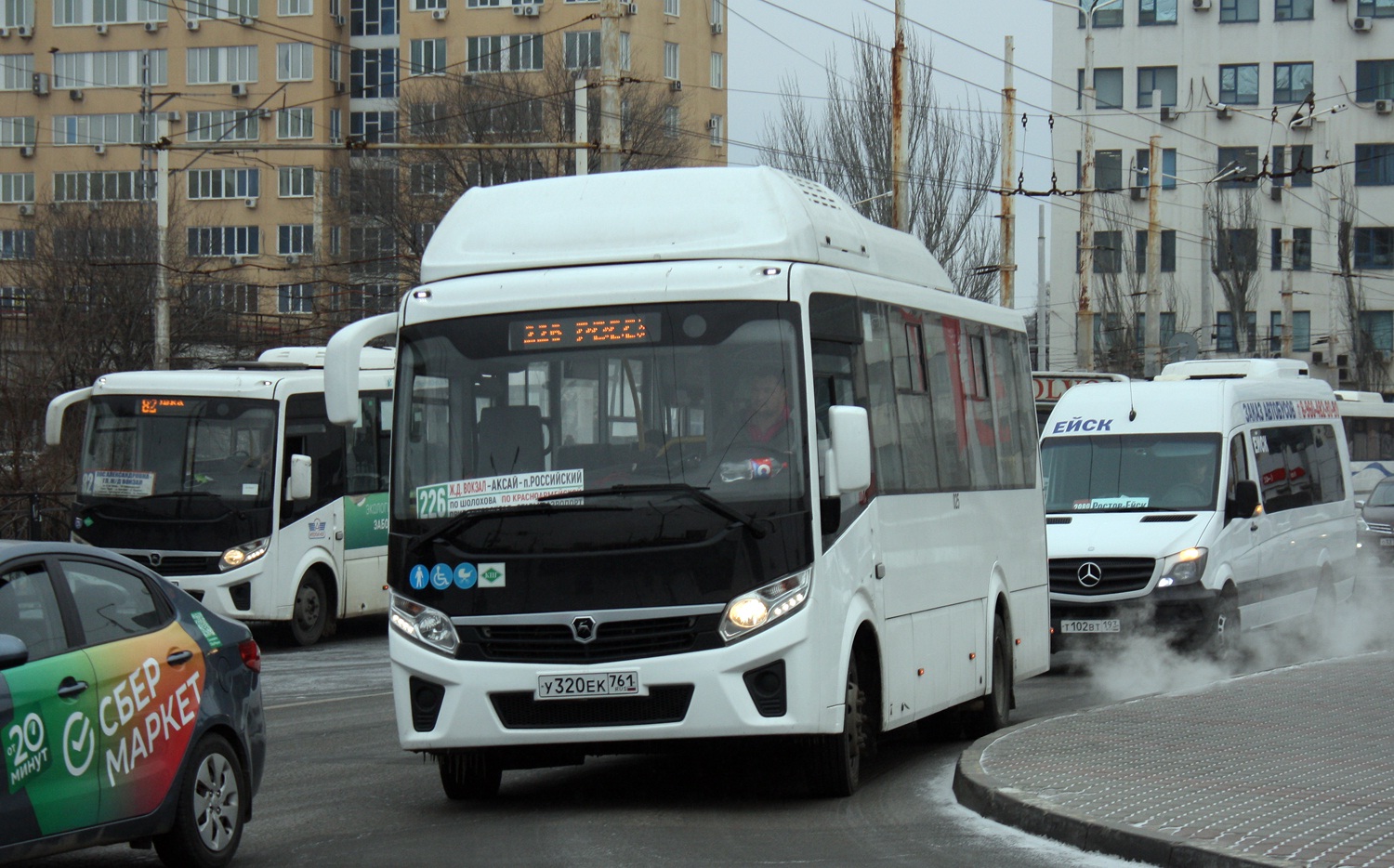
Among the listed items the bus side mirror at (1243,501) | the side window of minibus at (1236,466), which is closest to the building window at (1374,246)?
the side window of minibus at (1236,466)

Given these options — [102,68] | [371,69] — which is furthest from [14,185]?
[371,69]

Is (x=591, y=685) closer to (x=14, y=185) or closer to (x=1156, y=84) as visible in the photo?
(x=1156, y=84)

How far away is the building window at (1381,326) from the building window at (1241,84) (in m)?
10.2

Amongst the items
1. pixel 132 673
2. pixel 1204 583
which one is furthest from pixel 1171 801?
pixel 1204 583

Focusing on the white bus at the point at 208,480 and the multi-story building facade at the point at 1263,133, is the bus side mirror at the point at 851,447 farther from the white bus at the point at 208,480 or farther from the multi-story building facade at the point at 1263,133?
the multi-story building facade at the point at 1263,133

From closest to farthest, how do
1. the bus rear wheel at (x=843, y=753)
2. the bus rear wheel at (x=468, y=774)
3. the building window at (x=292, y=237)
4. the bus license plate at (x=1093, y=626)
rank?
1. the bus rear wheel at (x=843, y=753)
2. the bus rear wheel at (x=468, y=774)
3. the bus license plate at (x=1093, y=626)
4. the building window at (x=292, y=237)

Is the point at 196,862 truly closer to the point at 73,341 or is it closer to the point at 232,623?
the point at 232,623

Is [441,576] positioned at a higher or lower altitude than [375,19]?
lower

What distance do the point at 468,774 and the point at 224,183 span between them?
81.9 meters

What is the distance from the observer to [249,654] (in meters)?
8.72

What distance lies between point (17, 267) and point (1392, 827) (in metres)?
46.0

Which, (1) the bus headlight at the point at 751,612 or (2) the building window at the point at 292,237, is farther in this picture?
(2) the building window at the point at 292,237

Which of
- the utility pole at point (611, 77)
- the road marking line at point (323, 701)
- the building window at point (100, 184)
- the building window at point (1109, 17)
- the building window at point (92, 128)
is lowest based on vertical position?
the road marking line at point (323, 701)

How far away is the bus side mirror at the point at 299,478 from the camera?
20.8 m
